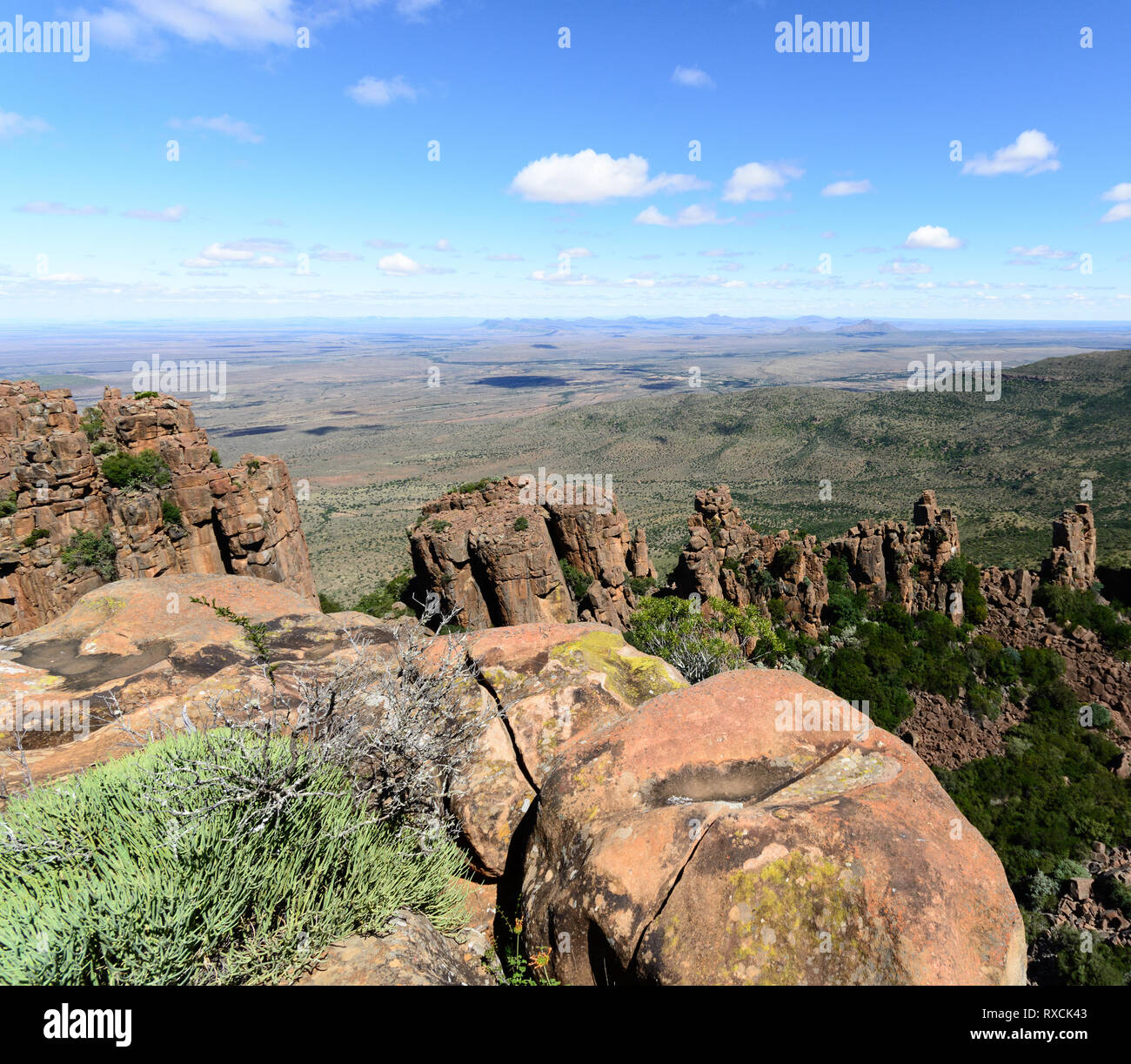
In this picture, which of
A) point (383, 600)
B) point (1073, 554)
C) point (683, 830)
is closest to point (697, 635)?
point (683, 830)

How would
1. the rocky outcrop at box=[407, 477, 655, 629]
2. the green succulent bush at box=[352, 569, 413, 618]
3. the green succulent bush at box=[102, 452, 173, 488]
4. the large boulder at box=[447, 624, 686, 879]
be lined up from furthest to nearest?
the green succulent bush at box=[352, 569, 413, 618] < the rocky outcrop at box=[407, 477, 655, 629] < the green succulent bush at box=[102, 452, 173, 488] < the large boulder at box=[447, 624, 686, 879]

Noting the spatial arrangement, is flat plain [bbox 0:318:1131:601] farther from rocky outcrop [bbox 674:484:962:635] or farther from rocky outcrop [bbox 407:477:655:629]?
rocky outcrop [bbox 407:477:655:629]

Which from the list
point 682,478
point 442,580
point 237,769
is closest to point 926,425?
point 682,478

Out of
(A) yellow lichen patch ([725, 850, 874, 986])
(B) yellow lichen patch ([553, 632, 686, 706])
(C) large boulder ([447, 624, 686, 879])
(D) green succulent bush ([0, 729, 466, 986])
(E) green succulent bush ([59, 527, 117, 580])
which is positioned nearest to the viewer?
(D) green succulent bush ([0, 729, 466, 986])

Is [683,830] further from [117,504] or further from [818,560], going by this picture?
[818,560]

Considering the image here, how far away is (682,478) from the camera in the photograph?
136m

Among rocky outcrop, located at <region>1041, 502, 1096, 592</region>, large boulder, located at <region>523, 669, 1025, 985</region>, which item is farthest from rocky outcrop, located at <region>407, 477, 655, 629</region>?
rocky outcrop, located at <region>1041, 502, 1096, 592</region>

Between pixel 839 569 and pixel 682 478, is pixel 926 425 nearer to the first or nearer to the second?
pixel 682 478

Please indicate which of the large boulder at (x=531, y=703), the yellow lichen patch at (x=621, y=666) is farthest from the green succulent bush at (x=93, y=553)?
the yellow lichen patch at (x=621, y=666)

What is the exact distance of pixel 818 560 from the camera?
46.0 m

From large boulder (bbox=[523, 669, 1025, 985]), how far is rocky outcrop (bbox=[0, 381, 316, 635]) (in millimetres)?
27338

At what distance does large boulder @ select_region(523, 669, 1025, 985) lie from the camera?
5.42 metres

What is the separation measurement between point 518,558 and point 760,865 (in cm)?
3024

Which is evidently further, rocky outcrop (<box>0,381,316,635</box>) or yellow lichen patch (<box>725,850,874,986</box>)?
rocky outcrop (<box>0,381,316,635</box>)
